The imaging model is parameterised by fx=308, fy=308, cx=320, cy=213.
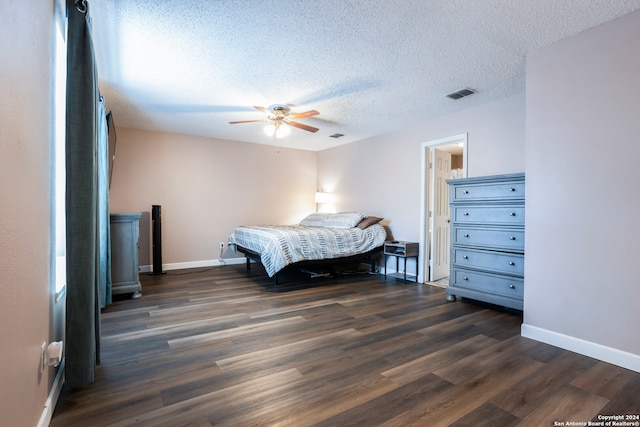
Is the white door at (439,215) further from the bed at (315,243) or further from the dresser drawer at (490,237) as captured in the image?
the dresser drawer at (490,237)

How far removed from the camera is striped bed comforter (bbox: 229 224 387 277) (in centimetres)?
409

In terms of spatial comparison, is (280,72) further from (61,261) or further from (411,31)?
(61,261)

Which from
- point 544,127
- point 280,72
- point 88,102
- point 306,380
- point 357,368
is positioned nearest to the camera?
point 88,102

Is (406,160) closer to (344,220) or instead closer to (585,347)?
(344,220)

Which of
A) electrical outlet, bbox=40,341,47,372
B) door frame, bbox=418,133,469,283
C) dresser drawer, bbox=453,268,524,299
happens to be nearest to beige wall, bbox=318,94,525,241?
door frame, bbox=418,133,469,283

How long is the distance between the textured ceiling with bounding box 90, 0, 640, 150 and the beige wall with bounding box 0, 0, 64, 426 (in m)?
1.01

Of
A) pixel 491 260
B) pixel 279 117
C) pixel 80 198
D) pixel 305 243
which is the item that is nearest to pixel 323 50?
pixel 279 117

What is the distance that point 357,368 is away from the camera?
2057mm

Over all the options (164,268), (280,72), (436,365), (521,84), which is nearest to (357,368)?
(436,365)

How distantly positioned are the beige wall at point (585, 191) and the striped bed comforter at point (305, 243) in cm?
247

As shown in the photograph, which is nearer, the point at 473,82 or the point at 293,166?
the point at 473,82

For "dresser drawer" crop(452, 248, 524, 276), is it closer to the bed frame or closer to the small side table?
the small side table

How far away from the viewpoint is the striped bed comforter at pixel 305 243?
4090 mm

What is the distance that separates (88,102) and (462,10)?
2.44 meters
